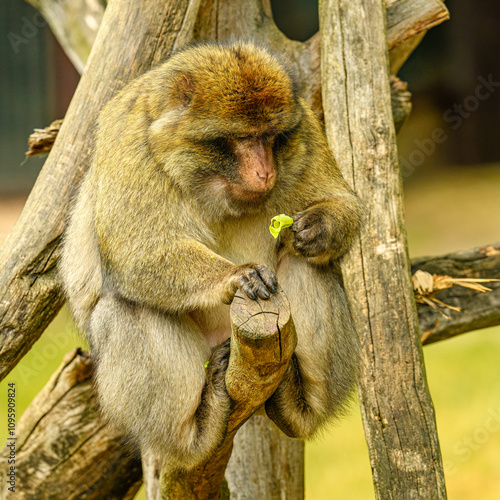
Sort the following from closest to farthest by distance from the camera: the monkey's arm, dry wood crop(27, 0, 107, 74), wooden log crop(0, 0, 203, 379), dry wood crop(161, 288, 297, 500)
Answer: dry wood crop(161, 288, 297, 500)
the monkey's arm
wooden log crop(0, 0, 203, 379)
dry wood crop(27, 0, 107, 74)

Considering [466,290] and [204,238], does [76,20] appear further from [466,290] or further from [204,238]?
[466,290]

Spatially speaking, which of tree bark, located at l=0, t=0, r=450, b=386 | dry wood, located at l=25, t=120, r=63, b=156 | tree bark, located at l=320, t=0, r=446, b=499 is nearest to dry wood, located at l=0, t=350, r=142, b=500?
tree bark, located at l=0, t=0, r=450, b=386

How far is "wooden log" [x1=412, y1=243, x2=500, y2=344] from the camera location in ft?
17.0

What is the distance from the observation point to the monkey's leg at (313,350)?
366cm

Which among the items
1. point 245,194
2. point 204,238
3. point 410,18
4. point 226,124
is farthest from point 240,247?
point 410,18

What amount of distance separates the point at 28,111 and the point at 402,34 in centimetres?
1006

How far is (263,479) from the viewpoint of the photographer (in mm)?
5301

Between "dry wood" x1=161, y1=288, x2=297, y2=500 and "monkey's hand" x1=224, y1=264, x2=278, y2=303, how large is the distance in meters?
0.03

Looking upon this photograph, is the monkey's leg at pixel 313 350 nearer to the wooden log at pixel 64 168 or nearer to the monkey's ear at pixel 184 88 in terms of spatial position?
the monkey's ear at pixel 184 88

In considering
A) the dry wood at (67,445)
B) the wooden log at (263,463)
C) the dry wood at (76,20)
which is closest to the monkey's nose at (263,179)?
the dry wood at (67,445)

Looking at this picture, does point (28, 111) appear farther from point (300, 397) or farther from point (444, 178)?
point (300, 397)

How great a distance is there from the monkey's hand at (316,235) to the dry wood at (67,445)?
74.3 inches

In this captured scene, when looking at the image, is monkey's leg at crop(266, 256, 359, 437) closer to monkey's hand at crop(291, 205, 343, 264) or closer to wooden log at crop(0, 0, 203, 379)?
monkey's hand at crop(291, 205, 343, 264)

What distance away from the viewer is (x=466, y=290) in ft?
17.2
